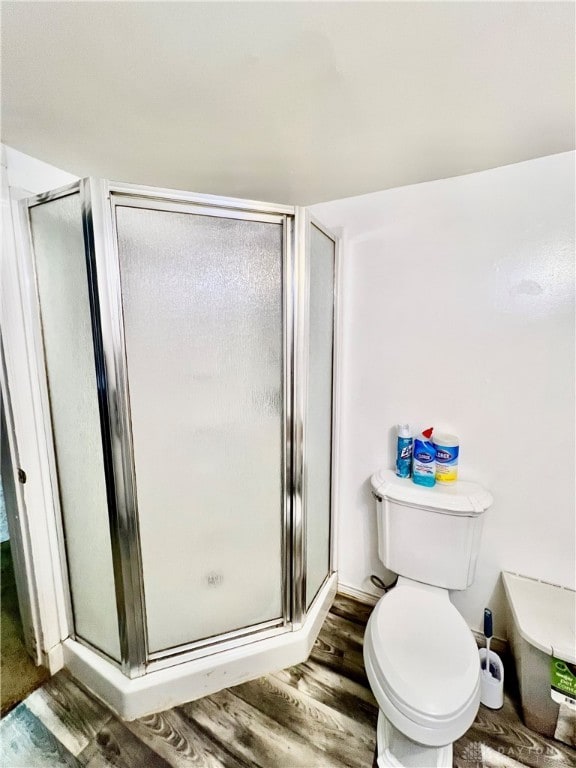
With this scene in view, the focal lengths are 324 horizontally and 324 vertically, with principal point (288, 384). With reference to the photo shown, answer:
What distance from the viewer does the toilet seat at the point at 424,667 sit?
0.89 metres

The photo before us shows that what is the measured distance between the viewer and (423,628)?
1114mm

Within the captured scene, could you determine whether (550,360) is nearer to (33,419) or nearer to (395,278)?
(395,278)

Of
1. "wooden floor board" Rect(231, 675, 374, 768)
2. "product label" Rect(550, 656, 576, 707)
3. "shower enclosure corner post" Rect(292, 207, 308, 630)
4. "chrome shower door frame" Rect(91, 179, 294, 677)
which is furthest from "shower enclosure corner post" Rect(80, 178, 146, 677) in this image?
"product label" Rect(550, 656, 576, 707)

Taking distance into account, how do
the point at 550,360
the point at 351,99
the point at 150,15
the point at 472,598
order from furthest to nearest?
the point at 472,598 < the point at 550,360 < the point at 351,99 < the point at 150,15

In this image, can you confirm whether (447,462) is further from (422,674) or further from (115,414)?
(115,414)

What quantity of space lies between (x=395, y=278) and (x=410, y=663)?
56.8 inches

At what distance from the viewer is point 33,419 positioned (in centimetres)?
125

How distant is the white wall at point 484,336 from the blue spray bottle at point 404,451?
8 cm

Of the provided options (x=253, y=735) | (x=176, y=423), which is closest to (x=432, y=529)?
(x=253, y=735)

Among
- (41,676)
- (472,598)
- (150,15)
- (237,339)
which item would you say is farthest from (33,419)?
(472,598)

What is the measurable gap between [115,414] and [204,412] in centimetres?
29

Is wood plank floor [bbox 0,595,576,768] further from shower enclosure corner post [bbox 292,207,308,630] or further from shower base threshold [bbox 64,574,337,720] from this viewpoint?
shower enclosure corner post [bbox 292,207,308,630]

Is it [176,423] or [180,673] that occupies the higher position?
[176,423]

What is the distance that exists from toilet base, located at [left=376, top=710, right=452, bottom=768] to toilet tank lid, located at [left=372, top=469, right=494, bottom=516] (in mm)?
698
